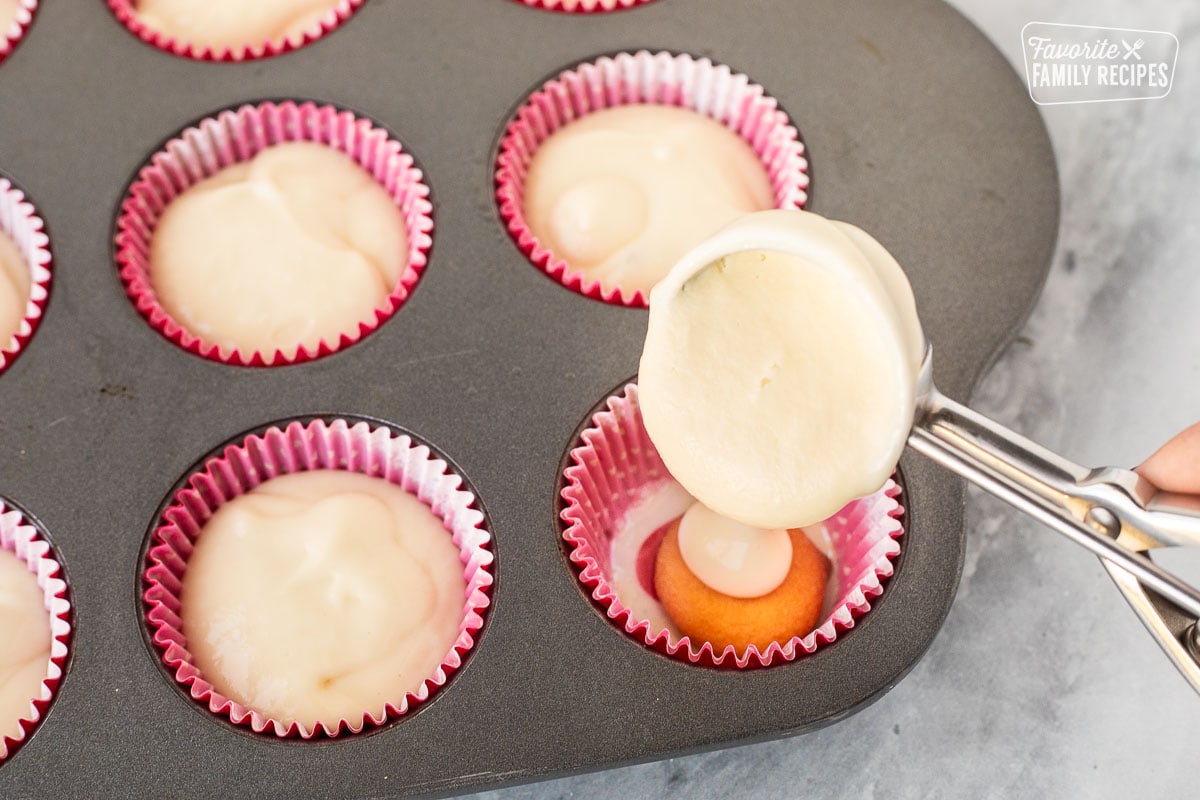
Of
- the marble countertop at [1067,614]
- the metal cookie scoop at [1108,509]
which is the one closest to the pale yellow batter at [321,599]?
the marble countertop at [1067,614]

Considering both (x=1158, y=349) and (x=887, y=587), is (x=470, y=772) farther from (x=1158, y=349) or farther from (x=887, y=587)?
(x=1158, y=349)

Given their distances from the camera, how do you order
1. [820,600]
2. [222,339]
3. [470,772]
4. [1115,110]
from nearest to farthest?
1. [470,772]
2. [820,600]
3. [222,339]
4. [1115,110]

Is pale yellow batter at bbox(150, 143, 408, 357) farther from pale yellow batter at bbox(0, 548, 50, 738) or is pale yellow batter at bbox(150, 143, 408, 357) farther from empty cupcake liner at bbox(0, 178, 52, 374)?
pale yellow batter at bbox(0, 548, 50, 738)

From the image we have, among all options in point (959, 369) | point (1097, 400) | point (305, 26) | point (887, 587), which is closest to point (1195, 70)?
point (1097, 400)

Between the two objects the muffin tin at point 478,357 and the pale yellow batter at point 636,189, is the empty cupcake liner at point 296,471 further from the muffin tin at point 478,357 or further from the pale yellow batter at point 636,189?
the pale yellow batter at point 636,189

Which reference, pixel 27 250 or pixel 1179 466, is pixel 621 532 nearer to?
pixel 1179 466

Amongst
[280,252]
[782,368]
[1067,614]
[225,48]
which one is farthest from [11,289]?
[1067,614]
